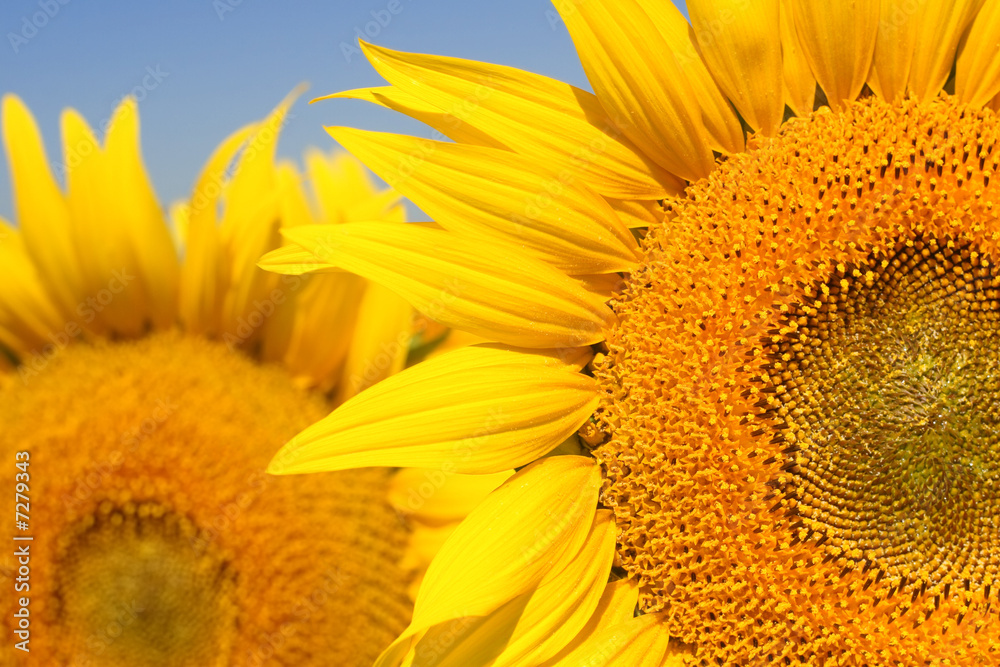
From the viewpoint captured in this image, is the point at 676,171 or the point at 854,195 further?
the point at 676,171

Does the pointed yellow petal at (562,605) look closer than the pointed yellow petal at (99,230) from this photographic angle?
Yes

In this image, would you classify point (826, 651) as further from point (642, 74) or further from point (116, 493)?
point (116, 493)

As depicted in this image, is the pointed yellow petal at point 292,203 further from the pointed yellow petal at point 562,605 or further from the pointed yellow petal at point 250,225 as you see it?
the pointed yellow petal at point 562,605

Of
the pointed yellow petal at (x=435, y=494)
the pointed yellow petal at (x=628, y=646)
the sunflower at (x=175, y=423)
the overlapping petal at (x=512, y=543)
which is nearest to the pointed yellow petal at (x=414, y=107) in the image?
the sunflower at (x=175, y=423)

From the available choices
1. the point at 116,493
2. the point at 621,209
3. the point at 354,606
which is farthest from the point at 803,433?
the point at 116,493

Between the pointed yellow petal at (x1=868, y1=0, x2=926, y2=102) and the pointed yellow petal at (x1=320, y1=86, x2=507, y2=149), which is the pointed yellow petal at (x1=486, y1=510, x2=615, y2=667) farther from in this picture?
the pointed yellow petal at (x1=868, y1=0, x2=926, y2=102)

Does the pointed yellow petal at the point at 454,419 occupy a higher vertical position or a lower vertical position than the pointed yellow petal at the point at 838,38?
lower
